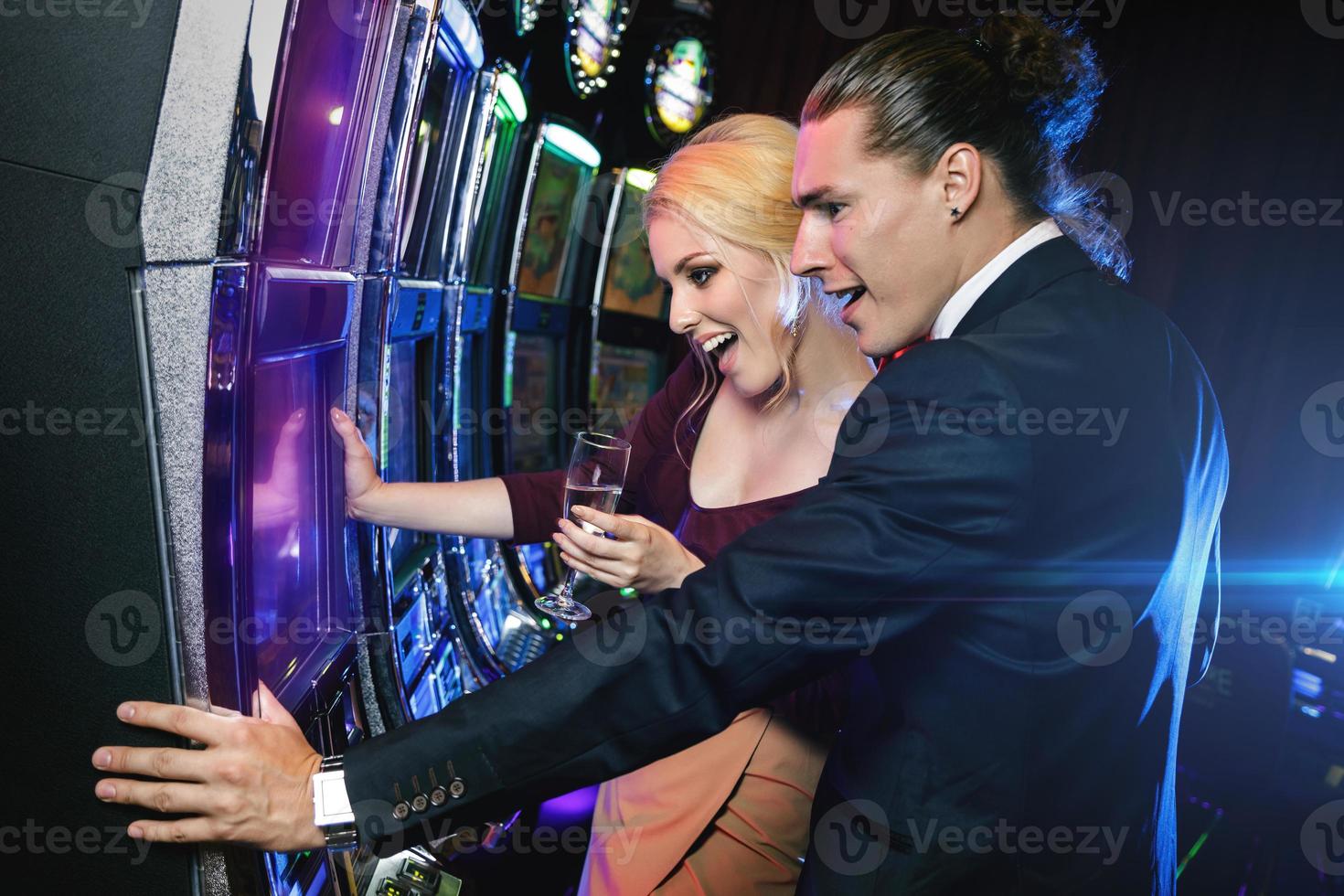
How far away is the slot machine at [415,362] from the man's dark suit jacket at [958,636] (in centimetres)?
64

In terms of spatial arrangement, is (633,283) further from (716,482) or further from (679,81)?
(716,482)

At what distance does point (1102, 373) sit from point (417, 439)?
1.59 m

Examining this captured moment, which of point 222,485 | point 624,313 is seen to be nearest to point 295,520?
A: point 222,485

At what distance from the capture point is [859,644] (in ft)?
3.08

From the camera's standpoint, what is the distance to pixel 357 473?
1.43 m

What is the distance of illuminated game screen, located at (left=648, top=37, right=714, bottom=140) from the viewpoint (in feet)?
11.9

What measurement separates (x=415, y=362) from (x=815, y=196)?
1.24m

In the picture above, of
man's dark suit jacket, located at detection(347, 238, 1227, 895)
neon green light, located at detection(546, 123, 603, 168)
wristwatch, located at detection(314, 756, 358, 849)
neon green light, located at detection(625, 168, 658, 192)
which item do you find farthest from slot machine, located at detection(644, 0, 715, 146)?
wristwatch, located at detection(314, 756, 358, 849)

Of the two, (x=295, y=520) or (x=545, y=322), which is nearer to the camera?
(x=295, y=520)

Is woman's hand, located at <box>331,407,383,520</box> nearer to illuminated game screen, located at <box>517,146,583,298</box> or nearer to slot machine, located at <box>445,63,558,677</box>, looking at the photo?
slot machine, located at <box>445,63,558,677</box>

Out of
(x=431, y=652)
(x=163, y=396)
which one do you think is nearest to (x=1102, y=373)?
(x=163, y=396)

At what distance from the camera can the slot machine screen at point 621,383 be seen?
366 centimetres

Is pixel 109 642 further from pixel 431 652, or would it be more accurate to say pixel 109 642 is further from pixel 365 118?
pixel 431 652

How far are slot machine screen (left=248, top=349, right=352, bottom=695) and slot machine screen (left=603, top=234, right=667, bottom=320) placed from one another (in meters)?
2.31
